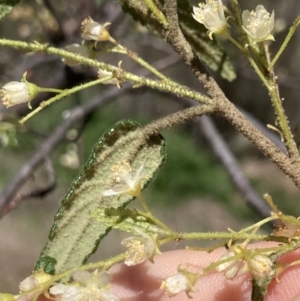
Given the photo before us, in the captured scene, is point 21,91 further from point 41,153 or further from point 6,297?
point 41,153

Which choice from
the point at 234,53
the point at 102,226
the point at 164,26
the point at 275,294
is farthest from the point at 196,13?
the point at 234,53

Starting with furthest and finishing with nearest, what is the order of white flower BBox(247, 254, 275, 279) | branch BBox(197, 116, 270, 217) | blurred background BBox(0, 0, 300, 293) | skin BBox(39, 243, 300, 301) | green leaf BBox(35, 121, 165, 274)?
blurred background BBox(0, 0, 300, 293)
branch BBox(197, 116, 270, 217)
skin BBox(39, 243, 300, 301)
green leaf BBox(35, 121, 165, 274)
white flower BBox(247, 254, 275, 279)

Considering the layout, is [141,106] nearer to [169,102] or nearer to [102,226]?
[169,102]

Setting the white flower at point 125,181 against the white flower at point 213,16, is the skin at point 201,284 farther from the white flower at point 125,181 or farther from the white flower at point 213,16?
the white flower at point 213,16

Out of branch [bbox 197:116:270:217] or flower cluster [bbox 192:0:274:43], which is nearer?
flower cluster [bbox 192:0:274:43]

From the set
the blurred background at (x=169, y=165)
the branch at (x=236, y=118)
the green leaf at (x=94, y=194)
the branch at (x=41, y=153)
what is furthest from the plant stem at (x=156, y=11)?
the blurred background at (x=169, y=165)

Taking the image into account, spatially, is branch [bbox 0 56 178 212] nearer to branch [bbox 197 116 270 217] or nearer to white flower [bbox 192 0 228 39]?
branch [bbox 197 116 270 217]

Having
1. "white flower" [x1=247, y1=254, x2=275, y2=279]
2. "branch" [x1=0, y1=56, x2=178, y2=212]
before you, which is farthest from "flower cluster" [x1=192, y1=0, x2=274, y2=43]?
"branch" [x1=0, y1=56, x2=178, y2=212]
